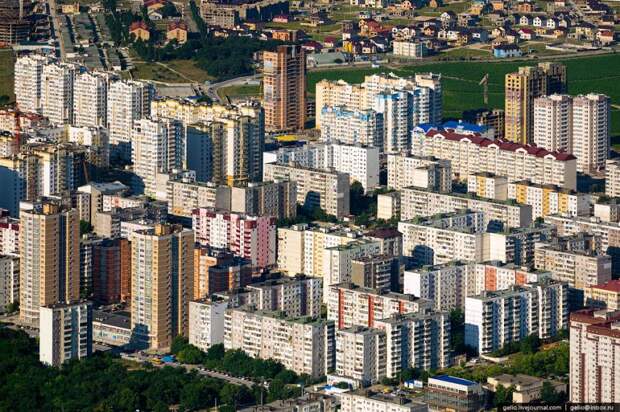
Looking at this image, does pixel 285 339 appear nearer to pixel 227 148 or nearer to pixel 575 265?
pixel 575 265

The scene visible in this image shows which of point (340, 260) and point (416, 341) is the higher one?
point (340, 260)

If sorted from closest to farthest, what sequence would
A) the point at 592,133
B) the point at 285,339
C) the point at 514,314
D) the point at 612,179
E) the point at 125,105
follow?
the point at 285,339 → the point at 514,314 → the point at 612,179 → the point at 592,133 → the point at 125,105

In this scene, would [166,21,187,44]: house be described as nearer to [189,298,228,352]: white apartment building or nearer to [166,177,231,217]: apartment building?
[166,177,231,217]: apartment building

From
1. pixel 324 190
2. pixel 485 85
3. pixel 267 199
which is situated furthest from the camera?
pixel 485 85

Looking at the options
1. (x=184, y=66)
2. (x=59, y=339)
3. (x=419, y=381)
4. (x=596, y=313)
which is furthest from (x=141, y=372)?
(x=184, y=66)

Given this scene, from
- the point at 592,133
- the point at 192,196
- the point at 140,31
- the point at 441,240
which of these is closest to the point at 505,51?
the point at 140,31

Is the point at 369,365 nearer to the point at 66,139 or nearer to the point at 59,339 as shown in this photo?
the point at 59,339

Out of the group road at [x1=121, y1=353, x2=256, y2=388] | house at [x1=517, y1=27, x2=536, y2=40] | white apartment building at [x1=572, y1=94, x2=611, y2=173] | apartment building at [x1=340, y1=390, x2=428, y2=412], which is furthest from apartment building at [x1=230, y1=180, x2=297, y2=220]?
house at [x1=517, y1=27, x2=536, y2=40]

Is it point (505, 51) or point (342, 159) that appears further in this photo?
point (505, 51)
